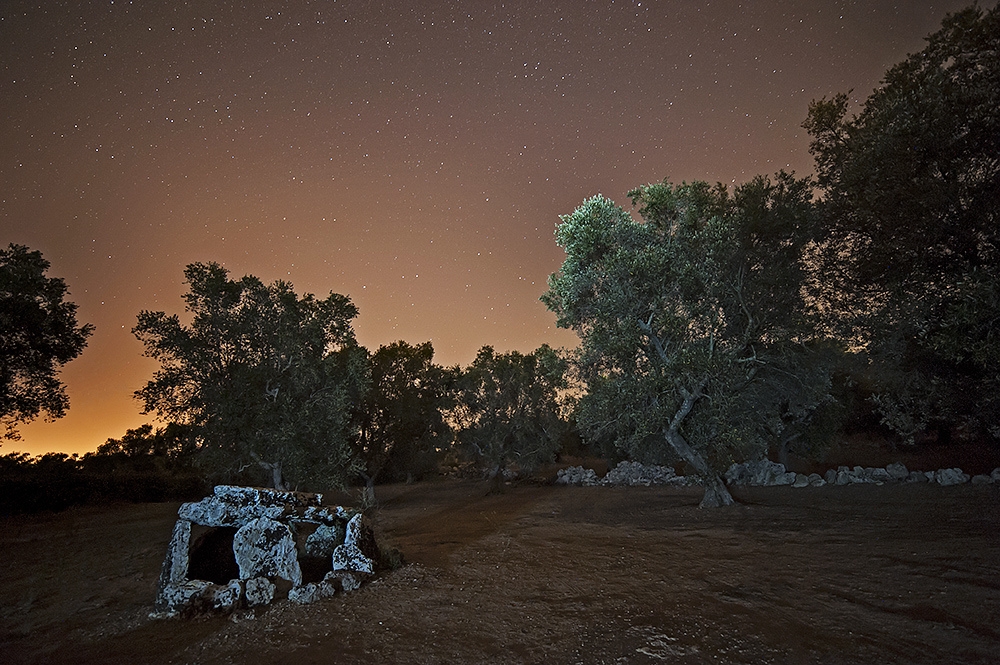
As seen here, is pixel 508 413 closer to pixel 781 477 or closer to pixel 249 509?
pixel 781 477

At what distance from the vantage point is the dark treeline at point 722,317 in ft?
32.3

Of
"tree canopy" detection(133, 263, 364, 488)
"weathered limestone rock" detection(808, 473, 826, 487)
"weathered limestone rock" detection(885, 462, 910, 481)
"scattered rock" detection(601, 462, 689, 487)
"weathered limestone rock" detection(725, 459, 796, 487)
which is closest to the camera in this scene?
"tree canopy" detection(133, 263, 364, 488)

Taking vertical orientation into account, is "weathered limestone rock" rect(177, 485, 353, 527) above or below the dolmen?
above

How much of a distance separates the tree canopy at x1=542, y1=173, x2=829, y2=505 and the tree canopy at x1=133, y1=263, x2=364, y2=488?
9.33 m

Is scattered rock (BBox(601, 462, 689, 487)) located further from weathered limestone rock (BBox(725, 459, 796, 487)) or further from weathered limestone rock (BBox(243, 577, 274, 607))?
weathered limestone rock (BBox(243, 577, 274, 607))

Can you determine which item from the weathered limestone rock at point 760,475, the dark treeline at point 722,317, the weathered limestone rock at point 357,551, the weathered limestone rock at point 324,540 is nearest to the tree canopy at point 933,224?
the dark treeline at point 722,317

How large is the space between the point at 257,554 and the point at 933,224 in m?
15.1

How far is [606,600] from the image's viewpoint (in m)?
6.75

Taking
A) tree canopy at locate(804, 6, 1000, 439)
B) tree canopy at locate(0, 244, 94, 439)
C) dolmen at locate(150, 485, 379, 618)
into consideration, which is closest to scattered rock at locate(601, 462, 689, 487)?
tree canopy at locate(804, 6, 1000, 439)

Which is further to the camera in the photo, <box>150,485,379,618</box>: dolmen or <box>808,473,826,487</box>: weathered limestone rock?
<box>808,473,826,487</box>: weathered limestone rock

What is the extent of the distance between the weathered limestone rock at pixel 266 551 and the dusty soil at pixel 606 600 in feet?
2.90

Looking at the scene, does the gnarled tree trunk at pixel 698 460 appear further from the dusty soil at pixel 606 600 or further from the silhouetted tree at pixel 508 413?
the silhouetted tree at pixel 508 413

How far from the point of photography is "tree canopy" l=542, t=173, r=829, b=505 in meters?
15.2

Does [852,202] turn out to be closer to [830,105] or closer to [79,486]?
[830,105]
